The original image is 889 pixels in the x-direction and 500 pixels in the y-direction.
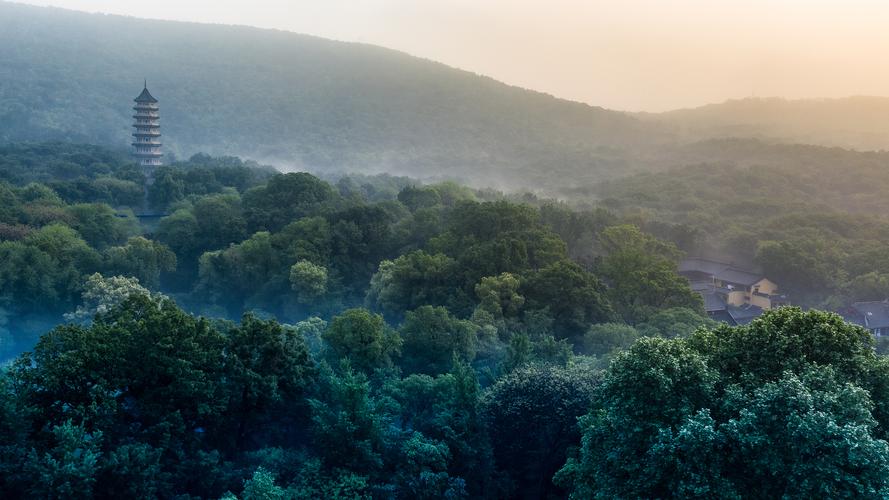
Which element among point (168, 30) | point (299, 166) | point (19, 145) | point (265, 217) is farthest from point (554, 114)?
point (168, 30)

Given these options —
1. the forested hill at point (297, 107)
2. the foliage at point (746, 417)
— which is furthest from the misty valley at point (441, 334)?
the forested hill at point (297, 107)

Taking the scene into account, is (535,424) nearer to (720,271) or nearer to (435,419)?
(435,419)

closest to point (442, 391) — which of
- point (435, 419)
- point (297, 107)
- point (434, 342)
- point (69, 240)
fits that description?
point (435, 419)

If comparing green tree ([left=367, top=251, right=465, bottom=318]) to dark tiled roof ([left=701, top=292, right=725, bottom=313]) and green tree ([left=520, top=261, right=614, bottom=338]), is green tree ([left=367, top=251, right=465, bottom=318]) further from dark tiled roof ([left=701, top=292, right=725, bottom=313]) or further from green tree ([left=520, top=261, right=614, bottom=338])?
dark tiled roof ([left=701, top=292, right=725, bottom=313])

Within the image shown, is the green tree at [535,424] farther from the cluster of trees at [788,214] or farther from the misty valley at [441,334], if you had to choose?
the cluster of trees at [788,214]

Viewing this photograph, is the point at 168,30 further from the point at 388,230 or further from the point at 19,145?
the point at 388,230

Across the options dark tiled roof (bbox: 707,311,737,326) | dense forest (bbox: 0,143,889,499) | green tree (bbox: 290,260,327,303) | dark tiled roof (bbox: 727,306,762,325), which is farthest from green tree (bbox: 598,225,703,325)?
green tree (bbox: 290,260,327,303)

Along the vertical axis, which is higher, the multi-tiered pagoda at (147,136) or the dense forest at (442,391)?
the dense forest at (442,391)
